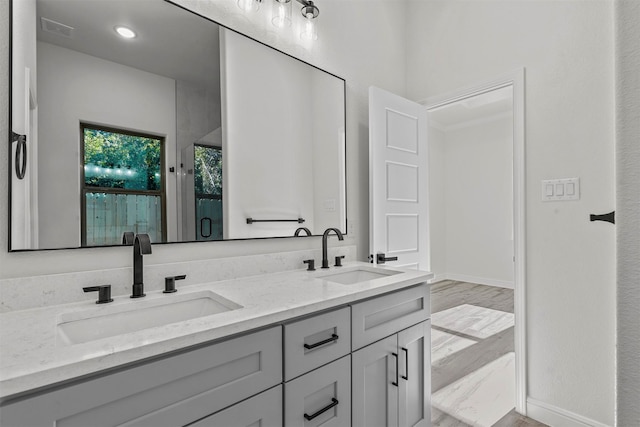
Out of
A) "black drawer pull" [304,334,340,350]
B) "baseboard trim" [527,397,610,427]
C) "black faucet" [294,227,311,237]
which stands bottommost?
"baseboard trim" [527,397,610,427]

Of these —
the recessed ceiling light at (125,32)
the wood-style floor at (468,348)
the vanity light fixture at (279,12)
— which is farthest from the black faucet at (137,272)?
A: the wood-style floor at (468,348)

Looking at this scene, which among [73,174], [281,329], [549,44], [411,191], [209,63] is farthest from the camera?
[411,191]

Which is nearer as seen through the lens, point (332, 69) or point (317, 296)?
point (317, 296)

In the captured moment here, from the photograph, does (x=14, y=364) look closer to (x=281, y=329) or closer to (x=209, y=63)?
(x=281, y=329)

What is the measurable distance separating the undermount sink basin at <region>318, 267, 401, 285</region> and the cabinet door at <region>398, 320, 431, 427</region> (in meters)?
0.31

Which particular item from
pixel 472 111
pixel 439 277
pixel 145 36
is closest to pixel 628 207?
pixel 145 36

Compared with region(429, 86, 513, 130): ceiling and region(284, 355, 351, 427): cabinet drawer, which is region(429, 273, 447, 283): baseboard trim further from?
region(284, 355, 351, 427): cabinet drawer

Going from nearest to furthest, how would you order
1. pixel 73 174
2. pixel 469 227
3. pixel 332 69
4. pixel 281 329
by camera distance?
pixel 281 329, pixel 73 174, pixel 332 69, pixel 469 227

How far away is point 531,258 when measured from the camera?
193cm

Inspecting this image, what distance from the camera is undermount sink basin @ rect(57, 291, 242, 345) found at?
38.7 inches

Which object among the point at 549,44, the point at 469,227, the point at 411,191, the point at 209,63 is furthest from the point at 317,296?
the point at 469,227

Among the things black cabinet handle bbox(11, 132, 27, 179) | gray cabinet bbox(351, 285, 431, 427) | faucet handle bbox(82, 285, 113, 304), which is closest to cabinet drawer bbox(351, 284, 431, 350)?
gray cabinet bbox(351, 285, 431, 427)

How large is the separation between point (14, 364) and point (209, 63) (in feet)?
4.43

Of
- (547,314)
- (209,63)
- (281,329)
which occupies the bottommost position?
(547,314)
